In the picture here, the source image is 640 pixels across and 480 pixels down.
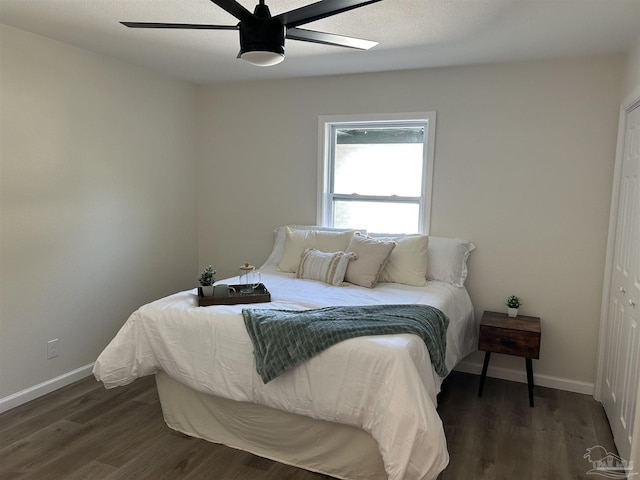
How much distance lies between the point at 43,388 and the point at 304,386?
2.06 m


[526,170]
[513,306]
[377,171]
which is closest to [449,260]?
[513,306]

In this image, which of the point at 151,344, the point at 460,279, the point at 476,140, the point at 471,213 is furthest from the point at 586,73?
the point at 151,344

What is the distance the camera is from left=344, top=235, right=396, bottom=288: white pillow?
3248 mm

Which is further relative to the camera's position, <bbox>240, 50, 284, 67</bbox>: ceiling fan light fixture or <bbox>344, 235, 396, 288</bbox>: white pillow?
<bbox>344, 235, 396, 288</bbox>: white pillow

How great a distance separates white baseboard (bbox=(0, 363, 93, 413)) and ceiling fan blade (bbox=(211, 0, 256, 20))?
276cm

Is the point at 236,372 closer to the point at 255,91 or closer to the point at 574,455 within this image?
the point at 574,455

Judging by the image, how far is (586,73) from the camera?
10.4 feet

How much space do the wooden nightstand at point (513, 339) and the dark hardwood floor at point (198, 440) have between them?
0.26 m

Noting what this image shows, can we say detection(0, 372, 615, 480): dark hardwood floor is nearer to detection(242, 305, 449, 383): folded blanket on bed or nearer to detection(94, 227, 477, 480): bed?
detection(94, 227, 477, 480): bed

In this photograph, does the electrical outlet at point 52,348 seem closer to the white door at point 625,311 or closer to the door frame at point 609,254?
the white door at point 625,311

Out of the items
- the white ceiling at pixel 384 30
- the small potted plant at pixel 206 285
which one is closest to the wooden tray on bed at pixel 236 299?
the small potted plant at pixel 206 285

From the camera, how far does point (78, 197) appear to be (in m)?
3.32

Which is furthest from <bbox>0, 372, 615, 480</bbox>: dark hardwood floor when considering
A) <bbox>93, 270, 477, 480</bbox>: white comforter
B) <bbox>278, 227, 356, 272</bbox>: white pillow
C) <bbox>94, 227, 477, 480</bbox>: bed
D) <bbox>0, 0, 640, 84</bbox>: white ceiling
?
<bbox>0, 0, 640, 84</bbox>: white ceiling

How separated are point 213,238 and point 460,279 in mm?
2399
